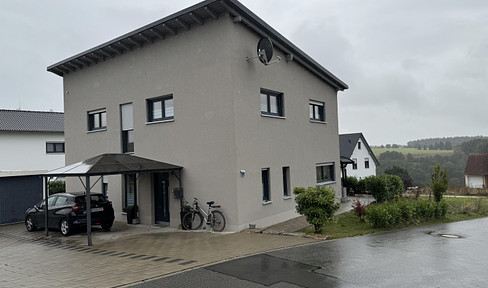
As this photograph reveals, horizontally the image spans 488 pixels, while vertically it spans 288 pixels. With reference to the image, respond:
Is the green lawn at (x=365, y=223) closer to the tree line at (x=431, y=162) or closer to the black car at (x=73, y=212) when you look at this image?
the black car at (x=73, y=212)

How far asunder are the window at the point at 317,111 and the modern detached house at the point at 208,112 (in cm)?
5

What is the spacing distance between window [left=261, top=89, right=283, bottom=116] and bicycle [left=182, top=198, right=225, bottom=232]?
13.9ft

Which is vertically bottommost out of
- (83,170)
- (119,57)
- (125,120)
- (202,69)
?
(83,170)

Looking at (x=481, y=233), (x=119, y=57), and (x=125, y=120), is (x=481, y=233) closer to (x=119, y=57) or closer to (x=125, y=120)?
(x=125, y=120)

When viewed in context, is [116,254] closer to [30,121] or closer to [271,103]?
[271,103]

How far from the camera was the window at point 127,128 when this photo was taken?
16.1m

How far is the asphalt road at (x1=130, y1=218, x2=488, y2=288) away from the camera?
21.8 feet

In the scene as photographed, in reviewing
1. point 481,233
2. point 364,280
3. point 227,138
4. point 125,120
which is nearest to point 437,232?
point 481,233

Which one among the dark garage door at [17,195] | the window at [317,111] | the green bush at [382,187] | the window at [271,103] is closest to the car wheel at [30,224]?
the dark garage door at [17,195]

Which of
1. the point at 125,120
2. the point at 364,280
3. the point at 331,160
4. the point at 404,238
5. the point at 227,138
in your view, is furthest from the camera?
the point at 331,160

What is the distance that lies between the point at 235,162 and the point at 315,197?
9.63ft

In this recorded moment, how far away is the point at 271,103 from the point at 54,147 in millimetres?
24194

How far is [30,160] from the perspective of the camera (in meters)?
29.6

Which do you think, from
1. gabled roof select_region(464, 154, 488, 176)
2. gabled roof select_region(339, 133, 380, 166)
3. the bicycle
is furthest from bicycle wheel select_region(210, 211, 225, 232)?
gabled roof select_region(464, 154, 488, 176)
